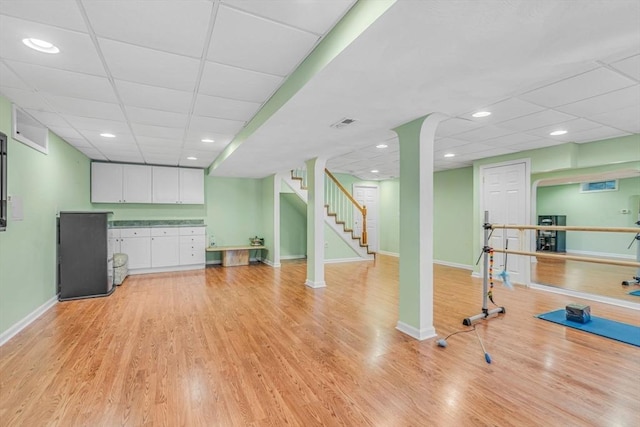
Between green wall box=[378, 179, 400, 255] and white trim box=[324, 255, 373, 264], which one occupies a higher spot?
green wall box=[378, 179, 400, 255]

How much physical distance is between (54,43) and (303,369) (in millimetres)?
3128

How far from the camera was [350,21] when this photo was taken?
175 centimetres

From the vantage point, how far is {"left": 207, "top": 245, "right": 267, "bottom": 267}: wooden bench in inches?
296

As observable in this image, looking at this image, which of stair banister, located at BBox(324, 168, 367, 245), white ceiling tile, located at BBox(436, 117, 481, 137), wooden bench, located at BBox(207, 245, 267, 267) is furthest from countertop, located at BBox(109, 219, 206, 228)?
white ceiling tile, located at BBox(436, 117, 481, 137)

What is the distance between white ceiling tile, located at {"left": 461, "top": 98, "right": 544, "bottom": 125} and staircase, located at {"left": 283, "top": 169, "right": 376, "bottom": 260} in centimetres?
492

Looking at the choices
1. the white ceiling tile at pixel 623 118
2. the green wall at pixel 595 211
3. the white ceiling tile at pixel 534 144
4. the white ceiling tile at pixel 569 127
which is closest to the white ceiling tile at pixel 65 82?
the white ceiling tile at pixel 569 127

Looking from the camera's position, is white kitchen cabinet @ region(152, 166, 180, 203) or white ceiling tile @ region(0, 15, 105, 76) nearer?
white ceiling tile @ region(0, 15, 105, 76)

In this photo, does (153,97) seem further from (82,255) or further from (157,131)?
(82,255)

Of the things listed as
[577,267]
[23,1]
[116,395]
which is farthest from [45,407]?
[577,267]

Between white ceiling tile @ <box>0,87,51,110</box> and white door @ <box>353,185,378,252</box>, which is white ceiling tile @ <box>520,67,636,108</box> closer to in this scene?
white ceiling tile @ <box>0,87,51,110</box>

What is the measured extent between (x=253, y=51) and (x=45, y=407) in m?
2.92

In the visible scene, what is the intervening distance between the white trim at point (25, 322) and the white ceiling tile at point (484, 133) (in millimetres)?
5943

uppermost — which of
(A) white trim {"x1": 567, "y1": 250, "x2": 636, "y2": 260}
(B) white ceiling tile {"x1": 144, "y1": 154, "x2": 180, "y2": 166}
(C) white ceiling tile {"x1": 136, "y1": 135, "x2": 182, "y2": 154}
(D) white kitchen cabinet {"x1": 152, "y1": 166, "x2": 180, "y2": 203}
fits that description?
(C) white ceiling tile {"x1": 136, "y1": 135, "x2": 182, "y2": 154}

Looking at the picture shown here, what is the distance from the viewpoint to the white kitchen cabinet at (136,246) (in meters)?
6.45
